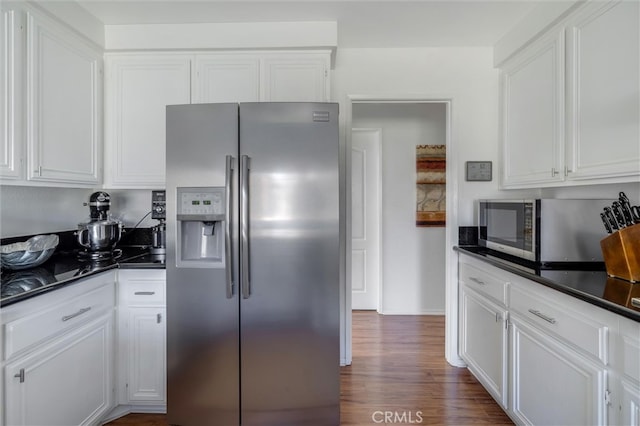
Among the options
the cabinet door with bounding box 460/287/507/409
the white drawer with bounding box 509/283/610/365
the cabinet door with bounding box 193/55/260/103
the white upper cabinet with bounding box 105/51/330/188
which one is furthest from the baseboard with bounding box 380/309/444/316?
the cabinet door with bounding box 193/55/260/103

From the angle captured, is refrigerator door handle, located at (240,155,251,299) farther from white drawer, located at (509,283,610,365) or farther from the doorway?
the doorway

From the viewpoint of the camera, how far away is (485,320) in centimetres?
201

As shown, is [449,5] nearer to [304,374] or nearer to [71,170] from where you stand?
[304,374]

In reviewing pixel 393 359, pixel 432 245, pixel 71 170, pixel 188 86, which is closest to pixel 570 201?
pixel 393 359

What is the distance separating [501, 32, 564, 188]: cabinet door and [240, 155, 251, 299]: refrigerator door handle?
1765mm

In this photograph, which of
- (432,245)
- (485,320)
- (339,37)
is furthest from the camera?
(432,245)

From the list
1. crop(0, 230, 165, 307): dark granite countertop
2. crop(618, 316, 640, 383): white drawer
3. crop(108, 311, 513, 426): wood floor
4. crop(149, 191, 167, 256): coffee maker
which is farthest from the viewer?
crop(149, 191, 167, 256): coffee maker

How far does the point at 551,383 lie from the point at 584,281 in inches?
19.4

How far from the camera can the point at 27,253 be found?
5.04 feet

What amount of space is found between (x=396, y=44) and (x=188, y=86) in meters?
1.57

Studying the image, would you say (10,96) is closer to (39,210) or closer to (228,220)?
(39,210)

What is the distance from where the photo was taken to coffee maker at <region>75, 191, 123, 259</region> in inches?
75.1

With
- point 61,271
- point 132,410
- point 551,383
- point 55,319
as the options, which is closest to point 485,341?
point 551,383

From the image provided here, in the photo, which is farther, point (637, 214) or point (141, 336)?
point (141, 336)
